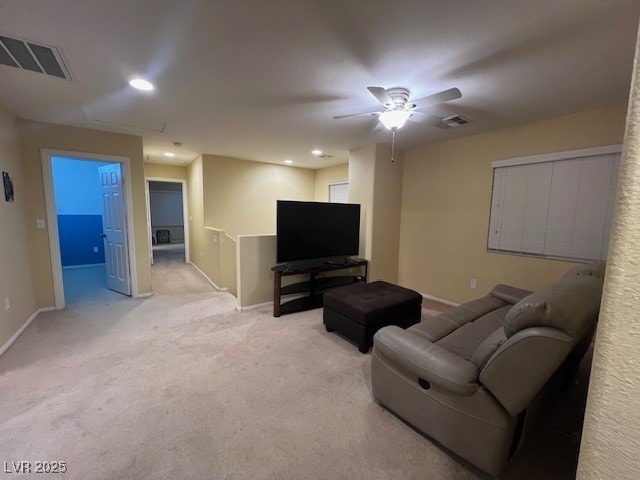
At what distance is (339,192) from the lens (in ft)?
19.6

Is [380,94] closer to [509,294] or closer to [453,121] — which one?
[453,121]

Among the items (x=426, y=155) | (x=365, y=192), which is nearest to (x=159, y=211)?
(x=365, y=192)

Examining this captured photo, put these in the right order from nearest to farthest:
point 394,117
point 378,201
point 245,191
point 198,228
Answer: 1. point 394,117
2. point 378,201
3. point 245,191
4. point 198,228

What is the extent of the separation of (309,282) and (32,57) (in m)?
3.31

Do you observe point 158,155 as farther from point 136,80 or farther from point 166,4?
point 166,4

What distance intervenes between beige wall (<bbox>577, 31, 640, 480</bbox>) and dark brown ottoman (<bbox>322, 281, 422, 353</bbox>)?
2166mm

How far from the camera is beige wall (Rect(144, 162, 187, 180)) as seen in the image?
6078 mm

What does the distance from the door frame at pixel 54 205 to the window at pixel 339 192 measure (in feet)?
12.2

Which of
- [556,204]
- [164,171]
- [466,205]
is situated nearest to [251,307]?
[466,205]

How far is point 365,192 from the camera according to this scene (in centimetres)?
422

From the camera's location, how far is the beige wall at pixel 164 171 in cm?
608

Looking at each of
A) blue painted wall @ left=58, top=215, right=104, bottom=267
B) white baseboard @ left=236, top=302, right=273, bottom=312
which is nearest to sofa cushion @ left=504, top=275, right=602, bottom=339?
white baseboard @ left=236, top=302, right=273, bottom=312

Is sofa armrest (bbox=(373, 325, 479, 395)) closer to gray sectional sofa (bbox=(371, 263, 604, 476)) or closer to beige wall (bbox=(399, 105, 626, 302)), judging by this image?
gray sectional sofa (bbox=(371, 263, 604, 476))

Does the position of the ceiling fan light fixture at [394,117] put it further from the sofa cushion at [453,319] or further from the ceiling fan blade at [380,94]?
the sofa cushion at [453,319]
